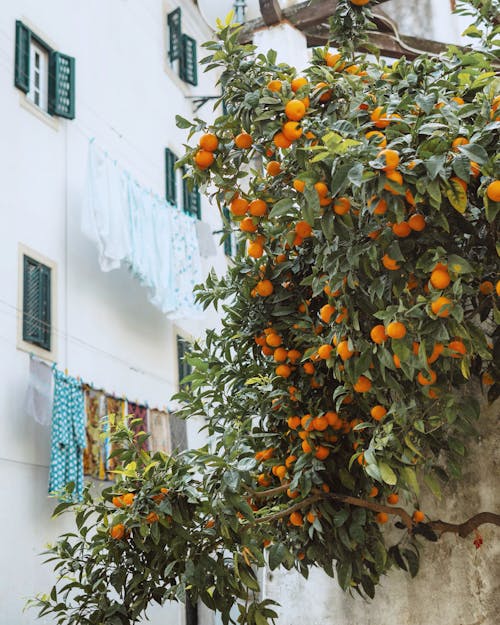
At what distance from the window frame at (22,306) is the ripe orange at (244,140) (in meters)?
6.76

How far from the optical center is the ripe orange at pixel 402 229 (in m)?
2.85

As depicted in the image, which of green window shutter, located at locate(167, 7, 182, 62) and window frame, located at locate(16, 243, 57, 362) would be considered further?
green window shutter, located at locate(167, 7, 182, 62)

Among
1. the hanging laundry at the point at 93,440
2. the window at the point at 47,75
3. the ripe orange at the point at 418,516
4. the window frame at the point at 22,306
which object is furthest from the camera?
the window at the point at 47,75

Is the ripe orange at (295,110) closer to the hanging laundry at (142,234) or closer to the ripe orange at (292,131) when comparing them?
the ripe orange at (292,131)

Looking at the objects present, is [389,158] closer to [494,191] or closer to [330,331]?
[494,191]

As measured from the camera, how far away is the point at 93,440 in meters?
9.88

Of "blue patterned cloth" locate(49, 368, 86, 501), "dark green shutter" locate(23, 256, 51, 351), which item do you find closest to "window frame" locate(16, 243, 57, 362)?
"dark green shutter" locate(23, 256, 51, 351)

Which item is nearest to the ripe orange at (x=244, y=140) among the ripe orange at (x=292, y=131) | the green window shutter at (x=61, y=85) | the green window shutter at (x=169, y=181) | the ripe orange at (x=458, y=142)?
the ripe orange at (x=292, y=131)

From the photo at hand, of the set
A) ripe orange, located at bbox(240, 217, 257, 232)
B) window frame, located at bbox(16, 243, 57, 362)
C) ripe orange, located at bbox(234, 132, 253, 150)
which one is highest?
window frame, located at bbox(16, 243, 57, 362)

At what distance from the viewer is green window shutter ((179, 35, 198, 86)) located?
15500mm

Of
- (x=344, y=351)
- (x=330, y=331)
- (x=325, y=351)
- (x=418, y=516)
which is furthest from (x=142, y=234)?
(x=344, y=351)

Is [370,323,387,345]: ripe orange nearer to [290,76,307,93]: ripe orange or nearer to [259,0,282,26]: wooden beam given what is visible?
[290,76,307,93]: ripe orange

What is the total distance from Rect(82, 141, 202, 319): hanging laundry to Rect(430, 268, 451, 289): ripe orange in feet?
26.8

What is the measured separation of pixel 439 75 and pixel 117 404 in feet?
26.0
